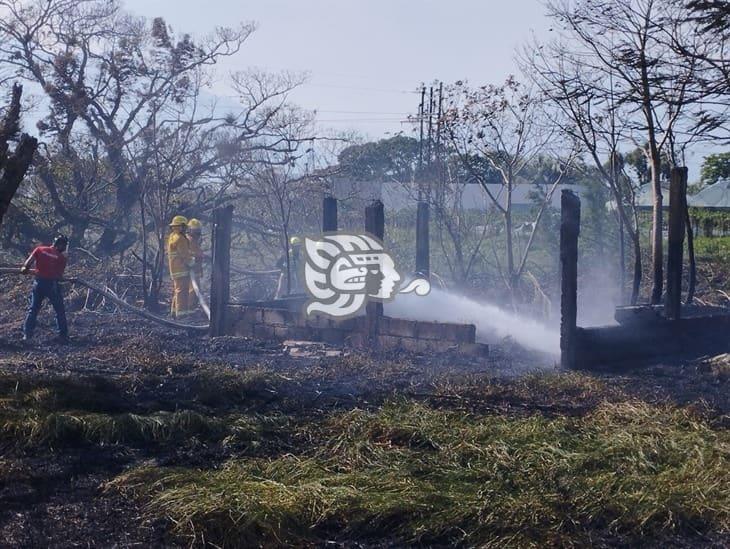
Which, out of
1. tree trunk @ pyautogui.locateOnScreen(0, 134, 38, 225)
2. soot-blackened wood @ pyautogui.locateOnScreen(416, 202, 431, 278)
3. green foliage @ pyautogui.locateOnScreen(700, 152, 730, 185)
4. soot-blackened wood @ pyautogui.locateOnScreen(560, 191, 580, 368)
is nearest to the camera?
tree trunk @ pyautogui.locateOnScreen(0, 134, 38, 225)

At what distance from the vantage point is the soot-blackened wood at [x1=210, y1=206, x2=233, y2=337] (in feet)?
43.3

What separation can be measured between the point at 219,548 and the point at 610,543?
2129 mm

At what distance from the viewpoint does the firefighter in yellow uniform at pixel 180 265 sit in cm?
1511

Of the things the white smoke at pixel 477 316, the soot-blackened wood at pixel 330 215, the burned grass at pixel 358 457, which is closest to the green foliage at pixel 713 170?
the white smoke at pixel 477 316

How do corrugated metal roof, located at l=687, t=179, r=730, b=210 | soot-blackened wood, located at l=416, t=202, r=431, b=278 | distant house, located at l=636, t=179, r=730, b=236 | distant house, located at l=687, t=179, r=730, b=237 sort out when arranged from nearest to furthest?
soot-blackened wood, located at l=416, t=202, r=431, b=278
distant house, located at l=636, t=179, r=730, b=236
distant house, located at l=687, t=179, r=730, b=237
corrugated metal roof, located at l=687, t=179, r=730, b=210

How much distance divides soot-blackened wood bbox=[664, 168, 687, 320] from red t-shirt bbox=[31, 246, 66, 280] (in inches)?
341

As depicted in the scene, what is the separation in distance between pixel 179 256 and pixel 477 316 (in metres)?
5.26

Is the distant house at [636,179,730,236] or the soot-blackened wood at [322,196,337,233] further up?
the distant house at [636,179,730,236]

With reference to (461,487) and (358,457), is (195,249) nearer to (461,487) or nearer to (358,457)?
(358,457)

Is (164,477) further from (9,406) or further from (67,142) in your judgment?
(67,142)

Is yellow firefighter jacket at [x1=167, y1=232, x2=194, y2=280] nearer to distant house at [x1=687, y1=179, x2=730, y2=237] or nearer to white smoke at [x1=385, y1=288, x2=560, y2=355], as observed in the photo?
white smoke at [x1=385, y1=288, x2=560, y2=355]

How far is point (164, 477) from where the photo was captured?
18.3 ft

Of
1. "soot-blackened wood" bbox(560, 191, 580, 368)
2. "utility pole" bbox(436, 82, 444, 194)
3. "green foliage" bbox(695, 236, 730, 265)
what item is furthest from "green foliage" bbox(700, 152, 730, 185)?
"soot-blackened wood" bbox(560, 191, 580, 368)

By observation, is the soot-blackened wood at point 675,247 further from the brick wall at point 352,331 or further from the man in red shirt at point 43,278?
the man in red shirt at point 43,278
